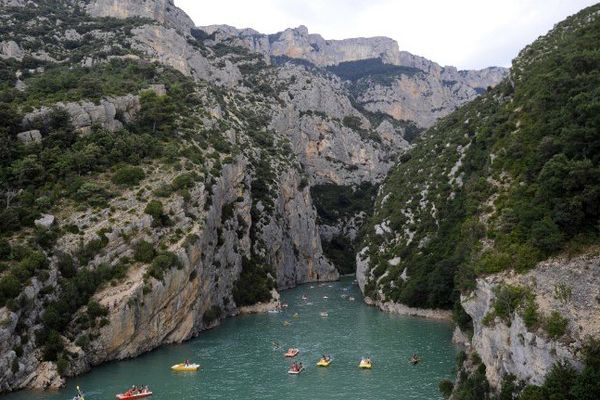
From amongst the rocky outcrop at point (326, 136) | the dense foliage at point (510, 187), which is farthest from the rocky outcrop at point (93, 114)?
the rocky outcrop at point (326, 136)

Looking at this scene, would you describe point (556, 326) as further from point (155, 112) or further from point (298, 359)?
point (155, 112)

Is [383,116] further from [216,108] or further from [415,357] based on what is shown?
[415,357]

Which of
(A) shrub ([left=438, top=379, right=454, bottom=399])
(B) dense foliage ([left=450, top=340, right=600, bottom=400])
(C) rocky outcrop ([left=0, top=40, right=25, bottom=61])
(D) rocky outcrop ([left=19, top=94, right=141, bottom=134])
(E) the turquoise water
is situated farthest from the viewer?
(C) rocky outcrop ([left=0, top=40, right=25, bottom=61])

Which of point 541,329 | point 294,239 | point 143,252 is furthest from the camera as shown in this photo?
point 294,239

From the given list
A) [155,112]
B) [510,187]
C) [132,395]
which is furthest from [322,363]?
[155,112]

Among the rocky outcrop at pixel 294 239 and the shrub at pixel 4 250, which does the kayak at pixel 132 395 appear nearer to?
the shrub at pixel 4 250

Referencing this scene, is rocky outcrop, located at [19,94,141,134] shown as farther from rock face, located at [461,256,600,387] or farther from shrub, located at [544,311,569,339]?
shrub, located at [544,311,569,339]

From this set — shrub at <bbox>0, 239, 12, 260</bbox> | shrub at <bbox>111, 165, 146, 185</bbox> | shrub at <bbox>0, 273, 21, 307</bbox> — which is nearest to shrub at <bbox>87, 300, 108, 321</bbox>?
shrub at <bbox>0, 273, 21, 307</bbox>
